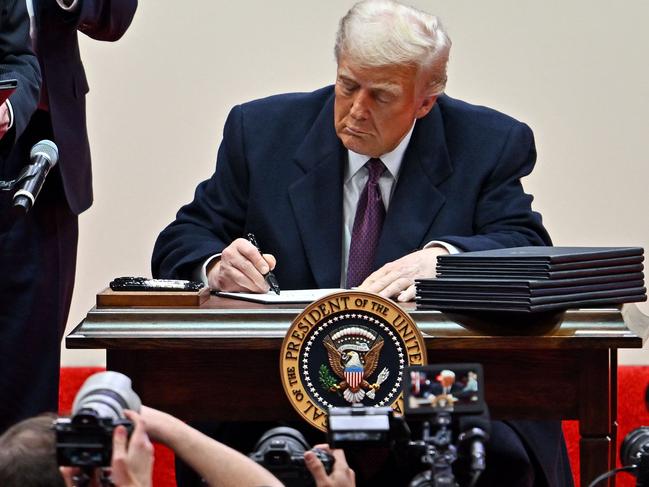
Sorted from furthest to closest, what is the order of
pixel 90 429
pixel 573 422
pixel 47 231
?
pixel 573 422 → pixel 47 231 → pixel 90 429

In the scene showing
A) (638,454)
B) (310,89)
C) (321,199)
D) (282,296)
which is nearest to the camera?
(638,454)

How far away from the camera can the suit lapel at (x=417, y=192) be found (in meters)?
2.99

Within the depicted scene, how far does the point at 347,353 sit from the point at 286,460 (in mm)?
459

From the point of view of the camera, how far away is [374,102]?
3004 millimetres

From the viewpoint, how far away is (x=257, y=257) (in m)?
2.74

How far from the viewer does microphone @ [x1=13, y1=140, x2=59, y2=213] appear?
2365 mm

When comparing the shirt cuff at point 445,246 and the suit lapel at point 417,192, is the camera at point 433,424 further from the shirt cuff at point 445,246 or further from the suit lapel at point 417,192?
the suit lapel at point 417,192

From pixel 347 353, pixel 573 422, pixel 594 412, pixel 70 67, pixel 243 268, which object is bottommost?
pixel 573 422

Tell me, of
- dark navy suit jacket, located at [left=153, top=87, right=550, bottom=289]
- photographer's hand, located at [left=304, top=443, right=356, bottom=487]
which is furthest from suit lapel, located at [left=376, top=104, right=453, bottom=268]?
photographer's hand, located at [left=304, top=443, right=356, bottom=487]

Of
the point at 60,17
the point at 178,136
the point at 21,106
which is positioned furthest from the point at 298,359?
the point at 178,136

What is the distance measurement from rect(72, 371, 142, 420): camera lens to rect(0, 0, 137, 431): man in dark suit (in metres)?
1.56

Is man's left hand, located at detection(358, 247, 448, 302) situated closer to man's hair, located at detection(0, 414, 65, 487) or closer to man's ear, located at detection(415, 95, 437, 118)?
man's ear, located at detection(415, 95, 437, 118)

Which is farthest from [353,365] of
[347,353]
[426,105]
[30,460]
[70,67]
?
[70,67]

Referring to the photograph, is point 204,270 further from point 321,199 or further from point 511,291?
point 511,291
